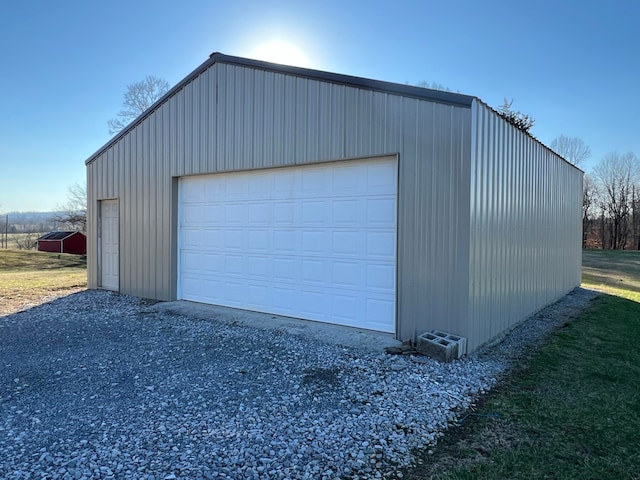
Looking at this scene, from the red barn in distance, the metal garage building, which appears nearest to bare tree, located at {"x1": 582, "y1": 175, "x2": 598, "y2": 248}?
the metal garage building

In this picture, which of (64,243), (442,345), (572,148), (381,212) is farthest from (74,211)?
(572,148)

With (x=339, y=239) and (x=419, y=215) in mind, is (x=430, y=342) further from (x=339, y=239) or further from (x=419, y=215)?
(x=339, y=239)

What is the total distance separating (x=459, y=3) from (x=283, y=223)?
5.96m

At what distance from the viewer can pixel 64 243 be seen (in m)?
28.0

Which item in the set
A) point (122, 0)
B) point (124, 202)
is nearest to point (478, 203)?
point (124, 202)

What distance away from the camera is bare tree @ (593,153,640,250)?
113ft

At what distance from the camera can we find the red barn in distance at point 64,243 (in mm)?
28094

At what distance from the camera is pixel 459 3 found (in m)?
8.00

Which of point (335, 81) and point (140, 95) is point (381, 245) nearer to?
point (335, 81)

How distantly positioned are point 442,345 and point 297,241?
2.90 m

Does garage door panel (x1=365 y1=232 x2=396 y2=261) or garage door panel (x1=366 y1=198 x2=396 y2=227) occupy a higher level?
garage door panel (x1=366 y1=198 x2=396 y2=227)

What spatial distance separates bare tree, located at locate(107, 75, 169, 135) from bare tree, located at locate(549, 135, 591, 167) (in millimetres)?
29794

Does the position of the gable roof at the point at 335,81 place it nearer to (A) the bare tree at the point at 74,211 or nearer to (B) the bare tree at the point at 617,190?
(A) the bare tree at the point at 74,211

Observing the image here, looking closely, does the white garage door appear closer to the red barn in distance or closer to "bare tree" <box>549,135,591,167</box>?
the red barn in distance
